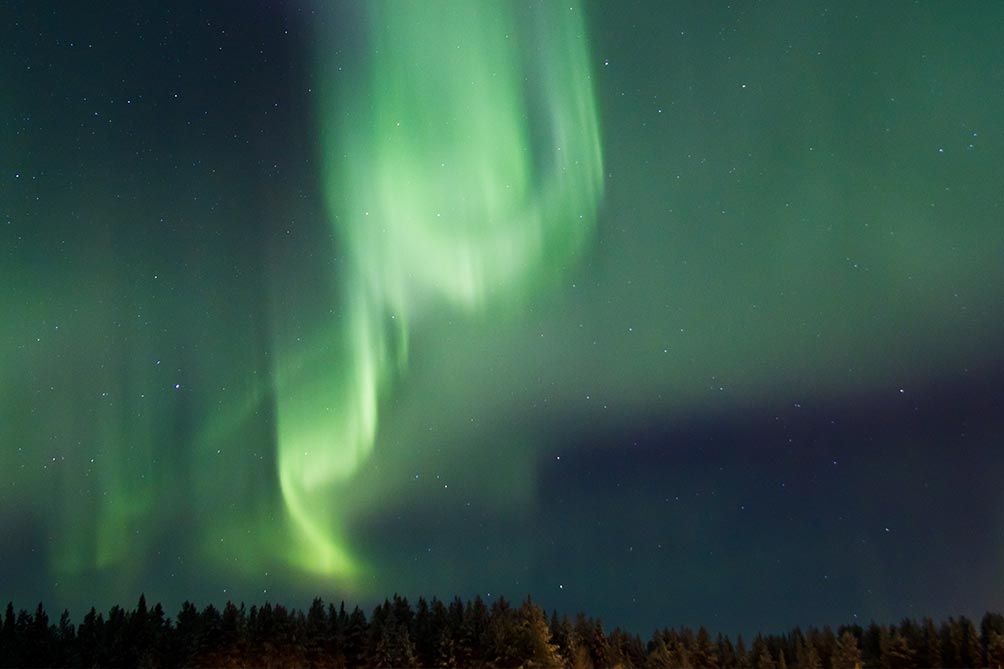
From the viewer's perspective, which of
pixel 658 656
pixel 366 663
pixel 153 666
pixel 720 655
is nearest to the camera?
pixel 153 666

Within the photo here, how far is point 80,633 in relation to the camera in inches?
2657

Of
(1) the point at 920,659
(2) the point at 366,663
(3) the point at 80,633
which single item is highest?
(3) the point at 80,633

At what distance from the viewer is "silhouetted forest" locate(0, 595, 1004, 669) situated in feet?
211

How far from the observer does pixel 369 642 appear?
220ft

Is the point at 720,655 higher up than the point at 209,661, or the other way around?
the point at 209,661

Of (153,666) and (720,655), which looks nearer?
(153,666)

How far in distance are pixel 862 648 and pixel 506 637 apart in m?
45.4

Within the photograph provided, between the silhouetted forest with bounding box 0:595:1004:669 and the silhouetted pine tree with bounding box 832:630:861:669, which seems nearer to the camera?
the silhouetted forest with bounding box 0:595:1004:669

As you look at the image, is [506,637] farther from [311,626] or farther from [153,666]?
[153,666]

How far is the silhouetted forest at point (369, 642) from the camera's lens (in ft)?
211

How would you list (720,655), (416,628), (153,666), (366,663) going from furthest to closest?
(720,655) → (416,628) → (366,663) → (153,666)

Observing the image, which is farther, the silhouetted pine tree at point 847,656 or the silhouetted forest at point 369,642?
the silhouetted pine tree at point 847,656

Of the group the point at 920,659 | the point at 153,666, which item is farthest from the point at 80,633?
the point at 920,659

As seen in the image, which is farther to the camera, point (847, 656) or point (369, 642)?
point (847, 656)
